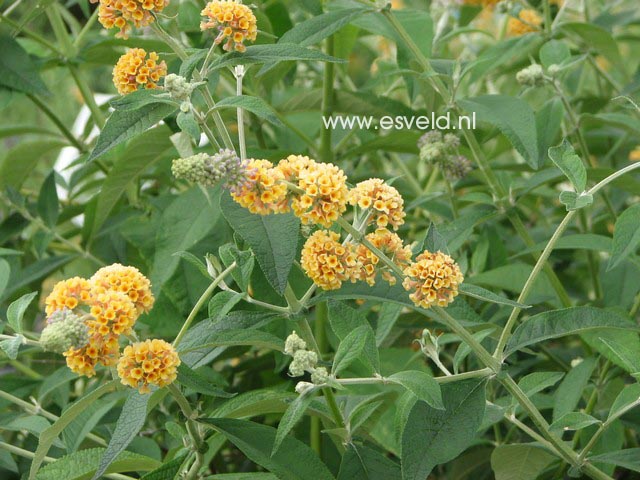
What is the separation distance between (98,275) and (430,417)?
351mm

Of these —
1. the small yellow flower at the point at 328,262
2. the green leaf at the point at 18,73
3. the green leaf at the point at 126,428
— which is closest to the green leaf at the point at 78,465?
the green leaf at the point at 126,428

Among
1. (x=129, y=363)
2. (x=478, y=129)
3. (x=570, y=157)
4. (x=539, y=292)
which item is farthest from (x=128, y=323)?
(x=478, y=129)

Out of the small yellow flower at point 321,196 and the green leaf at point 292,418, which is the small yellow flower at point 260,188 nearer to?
the small yellow flower at point 321,196

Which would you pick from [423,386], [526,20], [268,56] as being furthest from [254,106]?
[526,20]

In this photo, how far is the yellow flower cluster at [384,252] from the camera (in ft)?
2.80

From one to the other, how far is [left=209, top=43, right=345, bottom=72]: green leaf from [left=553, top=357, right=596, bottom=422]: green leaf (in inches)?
20.3

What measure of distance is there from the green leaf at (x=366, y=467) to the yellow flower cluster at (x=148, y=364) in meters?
0.25

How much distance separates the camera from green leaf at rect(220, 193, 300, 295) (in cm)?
83

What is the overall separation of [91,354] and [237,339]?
0.17 metres

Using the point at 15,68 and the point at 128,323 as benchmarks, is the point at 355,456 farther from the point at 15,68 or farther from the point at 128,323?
the point at 15,68

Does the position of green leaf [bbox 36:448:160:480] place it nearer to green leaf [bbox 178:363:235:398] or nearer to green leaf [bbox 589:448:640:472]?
green leaf [bbox 178:363:235:398]

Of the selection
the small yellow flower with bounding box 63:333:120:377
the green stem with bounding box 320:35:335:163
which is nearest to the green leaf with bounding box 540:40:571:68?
the green stem with bounding box 320:35:335:163

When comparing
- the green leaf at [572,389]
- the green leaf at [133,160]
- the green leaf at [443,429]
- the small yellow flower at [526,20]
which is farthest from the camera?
the small yellow flower at [526,20]

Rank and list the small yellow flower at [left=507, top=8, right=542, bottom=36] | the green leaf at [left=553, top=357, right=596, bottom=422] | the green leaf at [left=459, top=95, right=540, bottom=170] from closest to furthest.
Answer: the green leaf at [left=553, top=357, right=596, bottom=422]
the green leaf at [left=459, top=95, right=540, bottom=170]
the small yellow flower at [left=507, top=8, right=542, bottom=36]
